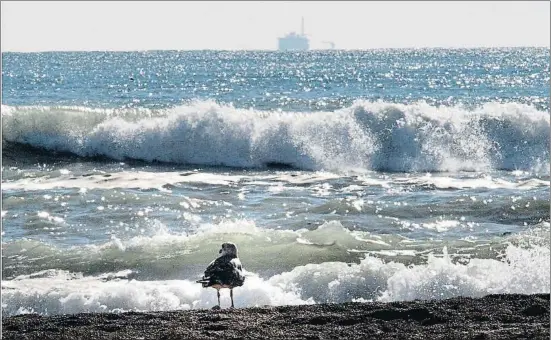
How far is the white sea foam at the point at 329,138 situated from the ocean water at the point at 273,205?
6 centimetres

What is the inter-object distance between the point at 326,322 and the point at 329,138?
15586mm

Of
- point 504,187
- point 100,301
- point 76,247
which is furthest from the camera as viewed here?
→ point 504,187

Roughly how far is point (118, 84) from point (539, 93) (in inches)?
932

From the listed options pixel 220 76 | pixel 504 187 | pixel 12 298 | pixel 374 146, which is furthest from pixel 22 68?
pixel 12 298

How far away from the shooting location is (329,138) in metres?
22.7

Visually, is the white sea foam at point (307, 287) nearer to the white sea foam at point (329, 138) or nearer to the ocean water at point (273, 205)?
the ocean water at point (273, 205)

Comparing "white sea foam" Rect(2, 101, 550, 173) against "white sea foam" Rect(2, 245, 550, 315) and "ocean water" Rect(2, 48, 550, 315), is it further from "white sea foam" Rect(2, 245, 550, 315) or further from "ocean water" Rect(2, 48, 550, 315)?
"white sea foam" Rect(2, 245, 550, 315)

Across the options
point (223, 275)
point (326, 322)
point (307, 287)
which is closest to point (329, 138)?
point (307, 287)

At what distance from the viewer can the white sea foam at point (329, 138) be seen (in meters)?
21.3

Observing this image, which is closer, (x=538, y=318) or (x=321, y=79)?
(x=538, y=318)

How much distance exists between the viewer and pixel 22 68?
6894 centimetres

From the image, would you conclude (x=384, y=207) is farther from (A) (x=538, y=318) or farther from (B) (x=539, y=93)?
(B) (x=539, y=93)

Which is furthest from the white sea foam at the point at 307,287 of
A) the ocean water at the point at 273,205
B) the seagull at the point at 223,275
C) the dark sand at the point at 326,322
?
the dark sand at the point at 326,322

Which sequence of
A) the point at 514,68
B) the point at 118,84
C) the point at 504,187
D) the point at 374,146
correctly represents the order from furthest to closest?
the point at 514,68 < the point at 118,84 < the point at 374,146 < the point at 504,187
